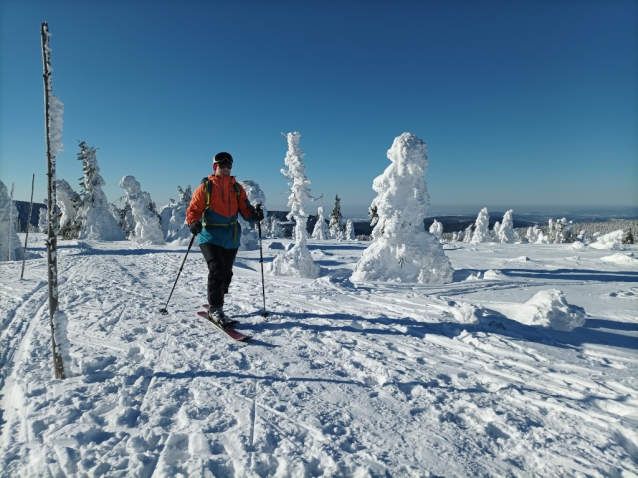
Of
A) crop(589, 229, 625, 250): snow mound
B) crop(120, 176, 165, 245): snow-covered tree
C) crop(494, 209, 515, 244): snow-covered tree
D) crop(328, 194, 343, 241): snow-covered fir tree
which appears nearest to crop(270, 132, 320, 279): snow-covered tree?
crop(120, 176, 165, 245): snow-covered tree

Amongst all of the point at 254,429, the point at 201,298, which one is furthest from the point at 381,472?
the point at 201,298

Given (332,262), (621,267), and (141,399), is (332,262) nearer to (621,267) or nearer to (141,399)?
(621,267)

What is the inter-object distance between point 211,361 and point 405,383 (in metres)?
2.27

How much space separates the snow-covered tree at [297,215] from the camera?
1297 centimetres

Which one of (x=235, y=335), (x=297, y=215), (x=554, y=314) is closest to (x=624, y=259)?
(x=554, y=314)

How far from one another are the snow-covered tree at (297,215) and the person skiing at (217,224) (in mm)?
7720

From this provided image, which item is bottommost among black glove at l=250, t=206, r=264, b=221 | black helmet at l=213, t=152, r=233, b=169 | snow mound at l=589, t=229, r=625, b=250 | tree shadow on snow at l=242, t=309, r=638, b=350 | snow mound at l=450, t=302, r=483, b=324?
tree shadow on snow at l=242, t=309, r=638, b=350

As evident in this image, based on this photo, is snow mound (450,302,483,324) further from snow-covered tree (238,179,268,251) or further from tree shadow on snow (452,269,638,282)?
snow-covered tree (238,179,268,251)

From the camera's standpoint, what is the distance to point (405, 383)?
10.9 feet

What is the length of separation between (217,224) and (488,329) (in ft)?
14.9

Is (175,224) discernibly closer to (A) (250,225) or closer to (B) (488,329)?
(A) (250,225)

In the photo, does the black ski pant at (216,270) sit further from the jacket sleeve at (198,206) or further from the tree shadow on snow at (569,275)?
the tree shadow on snow at (569,275)

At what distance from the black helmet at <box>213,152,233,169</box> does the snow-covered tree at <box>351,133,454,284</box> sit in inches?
300

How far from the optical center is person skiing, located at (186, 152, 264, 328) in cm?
500
